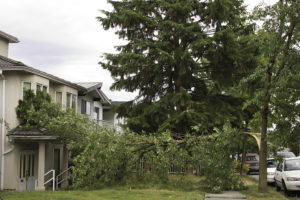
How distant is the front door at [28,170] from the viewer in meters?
19.8

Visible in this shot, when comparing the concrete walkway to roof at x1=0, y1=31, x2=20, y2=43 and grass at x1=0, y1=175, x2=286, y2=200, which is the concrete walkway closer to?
grass at x1=0, y1=175, x2=286, y2=200

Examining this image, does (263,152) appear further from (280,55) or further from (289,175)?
(280,55)

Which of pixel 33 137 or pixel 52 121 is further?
pixel 52 121

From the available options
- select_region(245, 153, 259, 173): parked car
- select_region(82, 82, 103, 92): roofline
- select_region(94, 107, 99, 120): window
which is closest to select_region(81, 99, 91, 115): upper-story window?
select_region(82, 82, 103, 92): roofline

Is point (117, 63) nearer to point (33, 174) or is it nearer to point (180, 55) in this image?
point (180, 55)

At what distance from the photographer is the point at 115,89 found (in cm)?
2450

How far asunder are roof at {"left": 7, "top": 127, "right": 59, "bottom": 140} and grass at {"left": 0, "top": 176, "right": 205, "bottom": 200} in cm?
274

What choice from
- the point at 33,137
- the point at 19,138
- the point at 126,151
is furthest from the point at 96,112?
the point at 126,151

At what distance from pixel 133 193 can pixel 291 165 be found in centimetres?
733

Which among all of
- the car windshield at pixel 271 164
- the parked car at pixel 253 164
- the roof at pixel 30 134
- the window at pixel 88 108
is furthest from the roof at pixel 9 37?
the parked car at pixel 253 164

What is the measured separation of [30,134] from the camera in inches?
724

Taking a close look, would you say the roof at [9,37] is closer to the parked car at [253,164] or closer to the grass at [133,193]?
the grass at [133,193]

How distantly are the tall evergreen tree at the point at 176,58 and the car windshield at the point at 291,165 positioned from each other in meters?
4.51

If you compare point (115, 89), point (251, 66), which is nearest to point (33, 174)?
point (115, 89)
